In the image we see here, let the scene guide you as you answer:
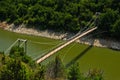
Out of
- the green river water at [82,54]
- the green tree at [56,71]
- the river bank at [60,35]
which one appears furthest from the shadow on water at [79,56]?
the green tree at [56,71]

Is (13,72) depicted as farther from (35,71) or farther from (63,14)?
(63,14)

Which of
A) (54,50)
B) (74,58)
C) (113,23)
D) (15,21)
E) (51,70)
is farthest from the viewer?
(15,21)

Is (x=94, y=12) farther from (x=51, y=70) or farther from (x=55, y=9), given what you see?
(x=51, y=70)

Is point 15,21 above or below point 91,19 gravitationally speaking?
below

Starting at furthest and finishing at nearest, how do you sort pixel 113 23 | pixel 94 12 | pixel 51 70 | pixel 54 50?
pixel 94 12, pixel 113 23, pixel 54 50, pixel 51 70

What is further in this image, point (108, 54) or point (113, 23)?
point (113, 23)

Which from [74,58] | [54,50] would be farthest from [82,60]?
[54,50]

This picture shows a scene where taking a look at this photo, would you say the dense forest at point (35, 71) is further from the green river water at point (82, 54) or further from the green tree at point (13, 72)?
the green river water at point (82, 54)
